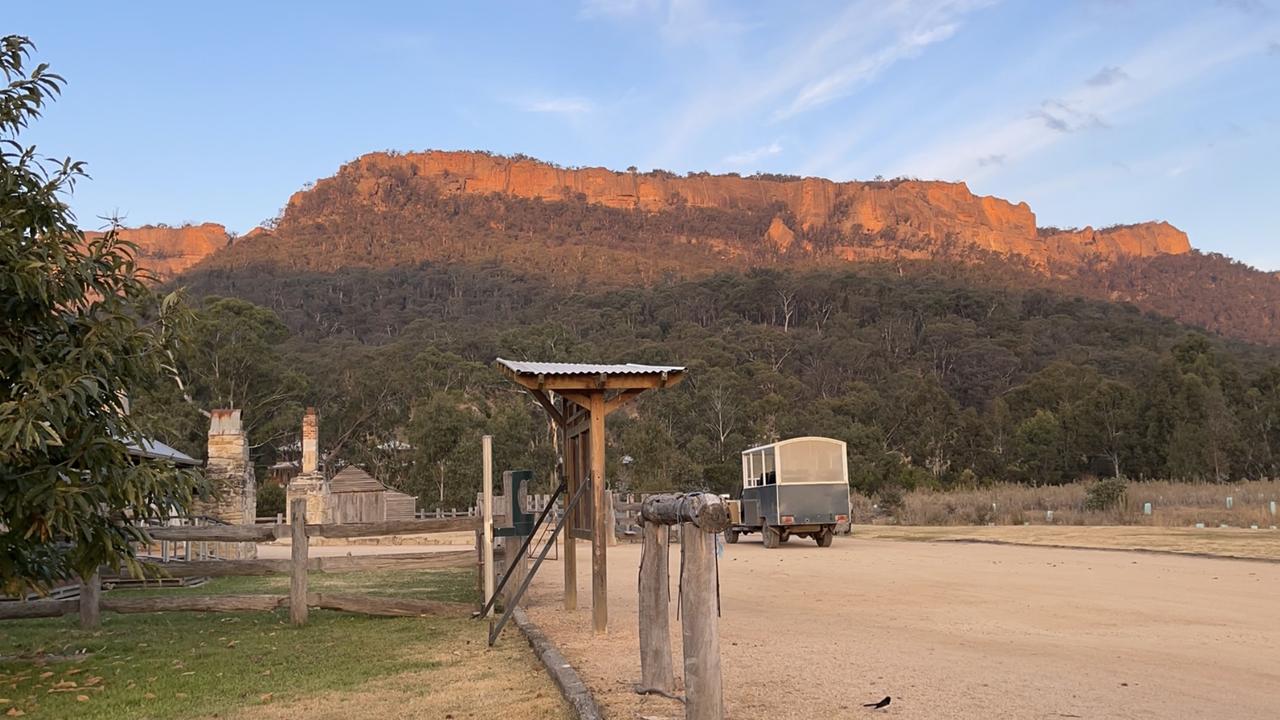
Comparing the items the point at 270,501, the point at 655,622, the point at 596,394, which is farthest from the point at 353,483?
the point at 655,622


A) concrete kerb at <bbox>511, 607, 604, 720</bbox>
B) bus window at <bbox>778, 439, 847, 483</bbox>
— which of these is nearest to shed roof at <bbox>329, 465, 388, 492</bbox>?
bus window at <bbox>778, 439, 847, 483</bbox>

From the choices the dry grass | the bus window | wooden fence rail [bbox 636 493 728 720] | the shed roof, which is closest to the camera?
wooden fence rail [bbox 636 493 728 720]

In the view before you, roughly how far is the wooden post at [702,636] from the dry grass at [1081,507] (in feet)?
80.5

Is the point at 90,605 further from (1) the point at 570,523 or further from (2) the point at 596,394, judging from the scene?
(2) the point at 596,394

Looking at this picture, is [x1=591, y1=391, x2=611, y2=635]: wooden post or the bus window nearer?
[x1=591, y1=391, x2=611, y2=635]: wooden post

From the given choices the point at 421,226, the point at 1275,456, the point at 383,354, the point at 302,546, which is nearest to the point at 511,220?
the point at 421,226

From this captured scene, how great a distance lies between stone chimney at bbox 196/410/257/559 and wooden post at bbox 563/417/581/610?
1451cm

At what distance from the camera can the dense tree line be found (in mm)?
55906

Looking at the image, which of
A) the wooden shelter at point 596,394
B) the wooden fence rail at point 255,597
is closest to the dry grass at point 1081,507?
the wooden shelter at point 596,394

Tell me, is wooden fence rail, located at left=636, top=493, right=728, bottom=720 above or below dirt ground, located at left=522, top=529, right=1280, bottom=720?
above

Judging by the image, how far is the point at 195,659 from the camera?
925 cm

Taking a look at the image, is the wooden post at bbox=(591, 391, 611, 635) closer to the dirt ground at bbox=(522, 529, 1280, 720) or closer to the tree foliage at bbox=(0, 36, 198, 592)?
the dirt ground at bbox=(522, 529, 1280, 720)

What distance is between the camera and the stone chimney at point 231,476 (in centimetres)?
2500

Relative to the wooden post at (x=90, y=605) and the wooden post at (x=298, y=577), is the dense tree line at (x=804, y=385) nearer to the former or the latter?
the wooden post at (x=298, y=577)
